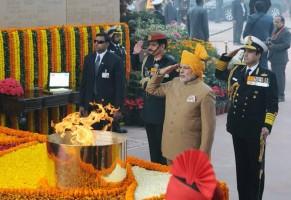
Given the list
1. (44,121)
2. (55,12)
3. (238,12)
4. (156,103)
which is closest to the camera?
(156,103)

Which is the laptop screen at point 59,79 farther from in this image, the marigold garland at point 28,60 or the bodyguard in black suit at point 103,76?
the bodyguard in black suit at point 103,76

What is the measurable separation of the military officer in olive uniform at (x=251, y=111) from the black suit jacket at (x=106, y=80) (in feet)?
6.42

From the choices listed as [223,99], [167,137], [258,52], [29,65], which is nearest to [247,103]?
[258,52]

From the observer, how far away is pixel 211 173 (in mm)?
2656

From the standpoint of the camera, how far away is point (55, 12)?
35.1 feet

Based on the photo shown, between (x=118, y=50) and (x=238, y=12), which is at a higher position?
(x=238, y=12)

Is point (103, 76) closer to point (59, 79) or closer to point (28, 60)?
point (59, 79)

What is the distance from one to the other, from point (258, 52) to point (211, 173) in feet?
10.9

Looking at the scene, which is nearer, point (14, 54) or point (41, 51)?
point (14, 54)

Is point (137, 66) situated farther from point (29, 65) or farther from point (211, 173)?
point (211, 173)

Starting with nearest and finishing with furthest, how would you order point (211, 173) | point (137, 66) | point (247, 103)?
point (211, 173), point (247, 103), point (137, 66)

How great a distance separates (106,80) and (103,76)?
64 millimetres

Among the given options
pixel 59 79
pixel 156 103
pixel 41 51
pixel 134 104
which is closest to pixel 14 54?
Answer: pixel 41 51

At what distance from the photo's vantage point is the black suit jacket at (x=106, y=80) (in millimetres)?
7586
